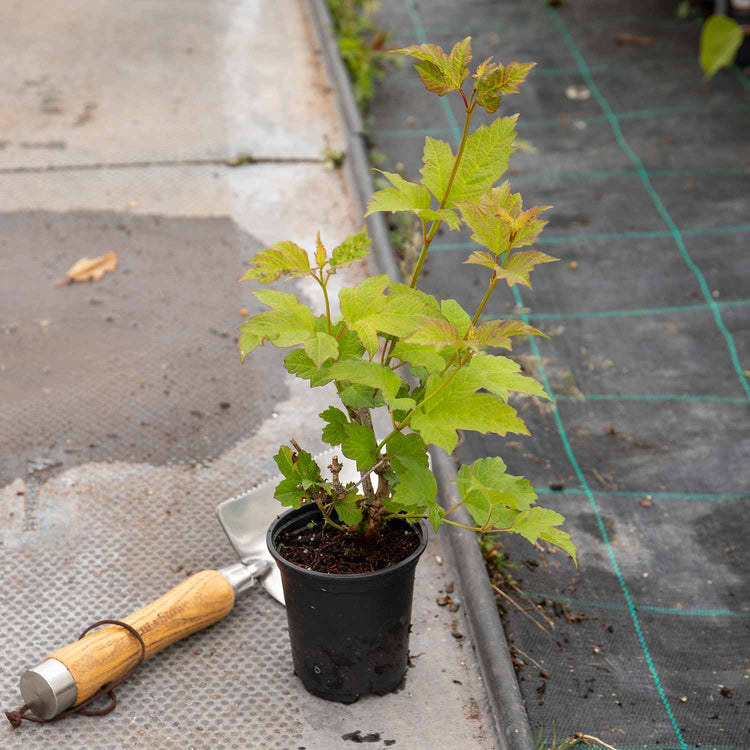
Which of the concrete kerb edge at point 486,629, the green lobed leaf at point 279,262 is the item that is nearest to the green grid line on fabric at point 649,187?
the concrete kerb edge at point 486,629

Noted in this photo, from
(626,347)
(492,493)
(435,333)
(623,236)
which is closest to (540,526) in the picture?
(492,493)

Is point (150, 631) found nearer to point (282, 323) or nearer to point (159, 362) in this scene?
point (282, 323)

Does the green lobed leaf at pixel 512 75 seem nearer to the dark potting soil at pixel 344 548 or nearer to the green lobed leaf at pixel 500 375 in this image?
the green lobed leaf at pixel 500 375

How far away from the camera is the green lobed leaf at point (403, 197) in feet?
5.62

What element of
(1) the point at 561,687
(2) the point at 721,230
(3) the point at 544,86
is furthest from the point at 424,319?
(3) the point at 544,86

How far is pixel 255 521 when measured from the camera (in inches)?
94.4

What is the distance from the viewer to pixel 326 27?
201 inches

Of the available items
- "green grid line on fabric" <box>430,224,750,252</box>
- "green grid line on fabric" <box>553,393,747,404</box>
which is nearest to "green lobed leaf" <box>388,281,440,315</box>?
"green grid line on fabric" <box>553,393,747,404</box>

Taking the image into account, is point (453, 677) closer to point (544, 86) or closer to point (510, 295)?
point (510, 295)

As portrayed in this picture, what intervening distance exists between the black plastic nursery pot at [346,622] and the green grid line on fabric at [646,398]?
1339mm

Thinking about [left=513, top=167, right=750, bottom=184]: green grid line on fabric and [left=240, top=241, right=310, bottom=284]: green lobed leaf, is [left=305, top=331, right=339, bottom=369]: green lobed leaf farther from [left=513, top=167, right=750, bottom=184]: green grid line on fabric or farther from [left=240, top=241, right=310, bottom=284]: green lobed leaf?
[left=513, top=167, right=750, bottom=184]: green grid line on fabric

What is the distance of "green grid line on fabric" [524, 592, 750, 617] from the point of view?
8.14ft

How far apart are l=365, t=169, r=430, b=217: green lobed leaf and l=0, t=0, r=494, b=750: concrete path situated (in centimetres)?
108

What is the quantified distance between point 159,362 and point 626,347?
169 cm
